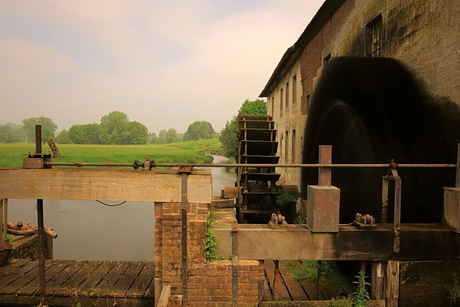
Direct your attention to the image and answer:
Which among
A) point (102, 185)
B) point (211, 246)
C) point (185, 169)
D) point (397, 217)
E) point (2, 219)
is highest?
point (185, 169)

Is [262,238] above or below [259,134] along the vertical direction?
below

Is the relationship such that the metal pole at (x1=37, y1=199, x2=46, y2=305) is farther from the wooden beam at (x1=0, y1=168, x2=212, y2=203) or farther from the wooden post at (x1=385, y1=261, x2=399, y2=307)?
the wooden post at (x1=385, y1=261, x2=399, y2=307)

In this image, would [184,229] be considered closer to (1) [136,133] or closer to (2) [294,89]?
(2) [294,89]

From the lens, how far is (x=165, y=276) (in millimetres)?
3920

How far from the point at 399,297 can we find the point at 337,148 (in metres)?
3.44

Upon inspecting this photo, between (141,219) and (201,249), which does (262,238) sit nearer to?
(201,249)

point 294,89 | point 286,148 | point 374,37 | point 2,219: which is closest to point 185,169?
point 2,219

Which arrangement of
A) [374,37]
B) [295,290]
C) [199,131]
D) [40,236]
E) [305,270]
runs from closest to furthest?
1. [40,236]
2. [295,290]
3. [305,270]
4. [374,37]
5. [199,131]

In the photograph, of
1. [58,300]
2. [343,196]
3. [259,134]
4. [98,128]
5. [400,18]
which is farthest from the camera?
[98,128]

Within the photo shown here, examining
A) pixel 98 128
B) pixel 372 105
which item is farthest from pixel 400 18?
pixel 98 128

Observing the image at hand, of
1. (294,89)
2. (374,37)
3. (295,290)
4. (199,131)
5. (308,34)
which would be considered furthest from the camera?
(199,131)

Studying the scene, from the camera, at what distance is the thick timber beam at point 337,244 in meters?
3.97

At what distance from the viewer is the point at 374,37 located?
709 centimetres

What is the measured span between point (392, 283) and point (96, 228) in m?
17.5
